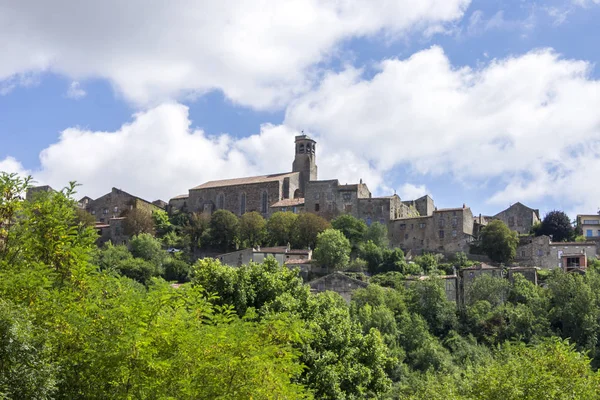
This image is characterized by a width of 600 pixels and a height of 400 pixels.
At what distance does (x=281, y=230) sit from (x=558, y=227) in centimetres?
2507

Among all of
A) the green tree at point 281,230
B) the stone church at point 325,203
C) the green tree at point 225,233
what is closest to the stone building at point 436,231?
the stone church at point 325,203

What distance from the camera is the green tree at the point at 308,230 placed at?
71.6 m

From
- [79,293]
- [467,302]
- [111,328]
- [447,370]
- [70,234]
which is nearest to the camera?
[111,328]

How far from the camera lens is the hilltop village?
67.6 meters

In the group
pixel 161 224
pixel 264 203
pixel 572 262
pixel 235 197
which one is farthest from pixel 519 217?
pixel 161 224

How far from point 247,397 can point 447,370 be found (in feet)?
104

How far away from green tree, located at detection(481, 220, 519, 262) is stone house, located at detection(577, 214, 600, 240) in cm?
875

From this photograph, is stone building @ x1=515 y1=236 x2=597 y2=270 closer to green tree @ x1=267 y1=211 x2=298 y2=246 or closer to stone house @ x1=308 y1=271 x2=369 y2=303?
stone house @ x1=308 y1=271 x2=369 y2=303

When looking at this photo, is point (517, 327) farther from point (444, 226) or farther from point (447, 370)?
point (444, 226)

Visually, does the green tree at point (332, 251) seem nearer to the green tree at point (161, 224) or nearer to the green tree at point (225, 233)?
the green tree at point (225, 233)

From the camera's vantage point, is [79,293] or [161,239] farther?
[161,239]

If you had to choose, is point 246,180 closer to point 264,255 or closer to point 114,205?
point 114,205

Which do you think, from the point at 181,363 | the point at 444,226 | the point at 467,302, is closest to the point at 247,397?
the point at 181,363

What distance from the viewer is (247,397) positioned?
14.6 meters
